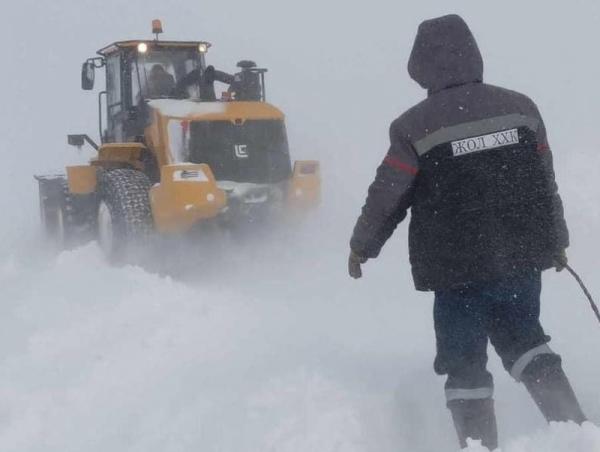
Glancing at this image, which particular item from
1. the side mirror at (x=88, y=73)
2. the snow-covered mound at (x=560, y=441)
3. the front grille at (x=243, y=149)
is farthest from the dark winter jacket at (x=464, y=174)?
the side mirror at (x=88, y=73)

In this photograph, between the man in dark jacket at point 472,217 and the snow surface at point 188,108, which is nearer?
the man in dark jacket at point 472,217

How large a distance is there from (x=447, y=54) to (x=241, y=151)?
172 inches

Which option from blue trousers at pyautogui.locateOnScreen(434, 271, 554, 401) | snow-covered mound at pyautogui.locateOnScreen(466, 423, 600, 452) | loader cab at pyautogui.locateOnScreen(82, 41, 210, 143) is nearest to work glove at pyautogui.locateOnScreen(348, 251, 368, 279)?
blue trousers at pyautogui.locateOnScreen(434, 271, 554, 401)

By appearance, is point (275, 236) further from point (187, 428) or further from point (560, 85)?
point (560, 85)

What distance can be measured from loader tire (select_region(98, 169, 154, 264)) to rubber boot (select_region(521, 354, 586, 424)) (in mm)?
4311

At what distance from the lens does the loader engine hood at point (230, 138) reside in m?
7.09

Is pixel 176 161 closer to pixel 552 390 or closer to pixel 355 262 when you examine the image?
pixel 355 262

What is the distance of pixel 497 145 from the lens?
2957 millimetres

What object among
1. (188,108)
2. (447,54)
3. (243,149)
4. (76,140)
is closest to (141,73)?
(188,108)

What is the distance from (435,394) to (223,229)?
140 inches

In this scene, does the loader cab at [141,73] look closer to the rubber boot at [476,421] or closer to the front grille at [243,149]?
the front grille at [243,149]

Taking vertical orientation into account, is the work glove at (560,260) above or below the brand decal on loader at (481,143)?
below

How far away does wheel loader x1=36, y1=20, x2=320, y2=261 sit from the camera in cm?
677

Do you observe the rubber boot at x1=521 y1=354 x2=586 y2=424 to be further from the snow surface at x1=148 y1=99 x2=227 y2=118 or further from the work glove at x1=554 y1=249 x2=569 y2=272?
the snow surface at x1=148 y1=99 x2=227 y2=118
